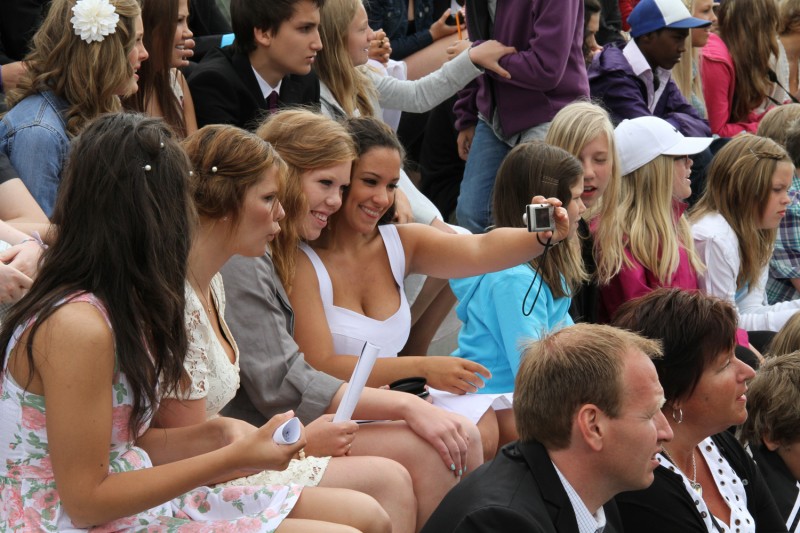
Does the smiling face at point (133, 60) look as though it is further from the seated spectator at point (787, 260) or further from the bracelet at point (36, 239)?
the seated spectator at point (787, 260)

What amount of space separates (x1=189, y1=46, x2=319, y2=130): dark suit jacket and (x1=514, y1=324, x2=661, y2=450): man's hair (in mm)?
1987

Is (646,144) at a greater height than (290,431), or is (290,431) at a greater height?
(290,431)

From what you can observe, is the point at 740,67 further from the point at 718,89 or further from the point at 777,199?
the point at 777,199

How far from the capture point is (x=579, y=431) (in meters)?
2.60

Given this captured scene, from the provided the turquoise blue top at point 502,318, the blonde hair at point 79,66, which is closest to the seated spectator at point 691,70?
the turquoise blue top at point 502,318

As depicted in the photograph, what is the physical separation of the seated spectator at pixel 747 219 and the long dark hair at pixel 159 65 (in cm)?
242

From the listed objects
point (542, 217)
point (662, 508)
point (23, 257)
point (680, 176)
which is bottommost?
point (680, 176)

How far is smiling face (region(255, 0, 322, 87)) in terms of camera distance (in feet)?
14.4

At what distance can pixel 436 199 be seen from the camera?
6.11m

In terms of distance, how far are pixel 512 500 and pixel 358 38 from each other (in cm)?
294

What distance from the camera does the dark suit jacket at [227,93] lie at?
4.34m

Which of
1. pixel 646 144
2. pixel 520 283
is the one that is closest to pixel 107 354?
pixel 520 283

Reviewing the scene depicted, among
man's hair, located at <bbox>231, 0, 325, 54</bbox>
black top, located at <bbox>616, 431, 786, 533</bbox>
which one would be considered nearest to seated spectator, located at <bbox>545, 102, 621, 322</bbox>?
man's hair, located at <bbox>231, 0, 325, 54</bbox>

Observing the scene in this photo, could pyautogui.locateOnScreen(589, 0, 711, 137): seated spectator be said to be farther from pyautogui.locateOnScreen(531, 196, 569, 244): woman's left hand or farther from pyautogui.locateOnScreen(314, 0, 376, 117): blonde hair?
pyautogui.locateOnScreen(531, 196, 569, 244): woman's left hand
